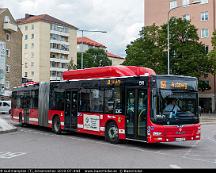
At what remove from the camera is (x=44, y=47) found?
363ft

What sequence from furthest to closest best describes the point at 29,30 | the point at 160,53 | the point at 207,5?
the point at 29,30 → the point at 207,5 → the point at 160,53

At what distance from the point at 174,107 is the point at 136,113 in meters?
1.42

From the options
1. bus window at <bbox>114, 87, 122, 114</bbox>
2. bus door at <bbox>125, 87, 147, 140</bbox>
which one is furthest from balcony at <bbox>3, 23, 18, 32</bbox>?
bus door at <bbox>125, 87, 147, 140</bbox>

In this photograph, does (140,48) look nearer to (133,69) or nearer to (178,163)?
(133,69)

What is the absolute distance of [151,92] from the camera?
15.6 meters

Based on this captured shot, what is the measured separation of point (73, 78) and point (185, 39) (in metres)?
47.9

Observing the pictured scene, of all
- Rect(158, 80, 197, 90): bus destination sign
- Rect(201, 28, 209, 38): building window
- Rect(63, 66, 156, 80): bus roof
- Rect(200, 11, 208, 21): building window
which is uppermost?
Rect(200, 11, 208, 21): building window

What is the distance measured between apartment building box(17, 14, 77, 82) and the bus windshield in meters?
94.5

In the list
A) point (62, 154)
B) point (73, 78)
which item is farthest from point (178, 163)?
point (73, 78)

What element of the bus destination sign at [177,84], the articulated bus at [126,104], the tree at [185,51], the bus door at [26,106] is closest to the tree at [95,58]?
the tree at [185,51]

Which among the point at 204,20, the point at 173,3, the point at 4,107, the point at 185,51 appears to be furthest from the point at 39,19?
the point at 4,107

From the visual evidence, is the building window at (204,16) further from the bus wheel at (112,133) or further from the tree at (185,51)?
the bus wheel at (112,133)

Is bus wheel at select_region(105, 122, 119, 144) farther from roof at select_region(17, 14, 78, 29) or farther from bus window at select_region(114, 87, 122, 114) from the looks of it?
roof at select_region(17, 14, 78, 29)

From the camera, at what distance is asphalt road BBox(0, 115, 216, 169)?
11.3m
